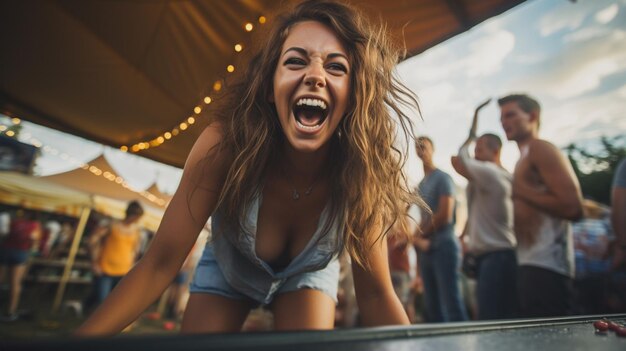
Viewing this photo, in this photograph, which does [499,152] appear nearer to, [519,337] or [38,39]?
[519,337]

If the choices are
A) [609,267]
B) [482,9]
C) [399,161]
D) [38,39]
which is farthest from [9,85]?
[609,267]

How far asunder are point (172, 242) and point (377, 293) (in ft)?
2.06

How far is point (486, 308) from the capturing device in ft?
6.39

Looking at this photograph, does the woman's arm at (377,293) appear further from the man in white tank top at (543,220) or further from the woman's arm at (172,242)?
the man in white tank top at (543,220)

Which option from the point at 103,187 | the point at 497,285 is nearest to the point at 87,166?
the point at 103,187

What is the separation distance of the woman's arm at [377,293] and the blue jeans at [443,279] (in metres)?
1.38

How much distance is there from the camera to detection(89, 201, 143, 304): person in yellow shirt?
12.2 ft

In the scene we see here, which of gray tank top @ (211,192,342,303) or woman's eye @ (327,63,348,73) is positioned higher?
woman's eye @ (327,63,348,73)

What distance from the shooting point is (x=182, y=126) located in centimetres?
430

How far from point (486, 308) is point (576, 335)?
1.49 metres

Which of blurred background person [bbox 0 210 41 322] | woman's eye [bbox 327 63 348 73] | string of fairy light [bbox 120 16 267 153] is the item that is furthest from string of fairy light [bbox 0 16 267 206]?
woman's eye [bbox 327 63 348 73]

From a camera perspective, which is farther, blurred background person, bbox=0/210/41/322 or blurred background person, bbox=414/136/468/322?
blurred background person, bbox=0/210/41/322

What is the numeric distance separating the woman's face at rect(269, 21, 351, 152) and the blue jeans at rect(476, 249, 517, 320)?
5.17 feet

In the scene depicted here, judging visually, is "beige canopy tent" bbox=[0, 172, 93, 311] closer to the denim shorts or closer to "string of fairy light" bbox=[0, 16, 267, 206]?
"string of fairy light" bbox=[0, 16, 267, 206]
